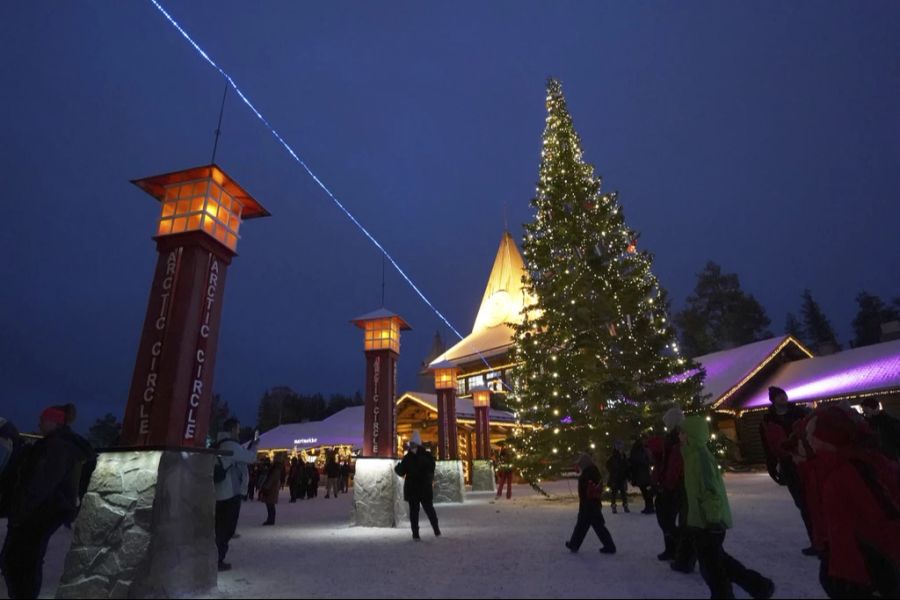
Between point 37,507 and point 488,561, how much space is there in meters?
4.54

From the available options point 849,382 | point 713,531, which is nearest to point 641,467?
point 713,531

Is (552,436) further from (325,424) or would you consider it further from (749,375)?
(325,424)

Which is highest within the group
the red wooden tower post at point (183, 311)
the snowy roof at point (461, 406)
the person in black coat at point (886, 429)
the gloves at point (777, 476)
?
the snowy roof at point (461, 406)

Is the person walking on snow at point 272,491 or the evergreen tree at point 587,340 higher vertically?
the evergreen tree at point 587,340

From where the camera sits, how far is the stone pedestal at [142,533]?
459cm

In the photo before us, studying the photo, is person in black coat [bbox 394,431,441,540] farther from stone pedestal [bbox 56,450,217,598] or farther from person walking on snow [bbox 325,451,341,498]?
person walking on snow [bbox 325,451,341,498]

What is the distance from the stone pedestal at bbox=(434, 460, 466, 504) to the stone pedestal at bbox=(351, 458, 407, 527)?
6093 millimetres

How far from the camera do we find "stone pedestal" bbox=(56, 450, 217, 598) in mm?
4586

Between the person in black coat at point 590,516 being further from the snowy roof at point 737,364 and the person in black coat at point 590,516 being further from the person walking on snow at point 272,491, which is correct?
the snowy roof at point 737,364

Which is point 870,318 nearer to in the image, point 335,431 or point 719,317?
point 719,317

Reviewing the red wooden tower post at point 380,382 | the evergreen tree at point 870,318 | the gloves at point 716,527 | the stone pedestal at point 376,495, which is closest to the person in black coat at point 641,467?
the stone pedestal at point 376,495

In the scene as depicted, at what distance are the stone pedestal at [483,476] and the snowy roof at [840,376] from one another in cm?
1189

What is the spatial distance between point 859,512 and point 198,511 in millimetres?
5480

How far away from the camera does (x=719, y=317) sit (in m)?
46.4
